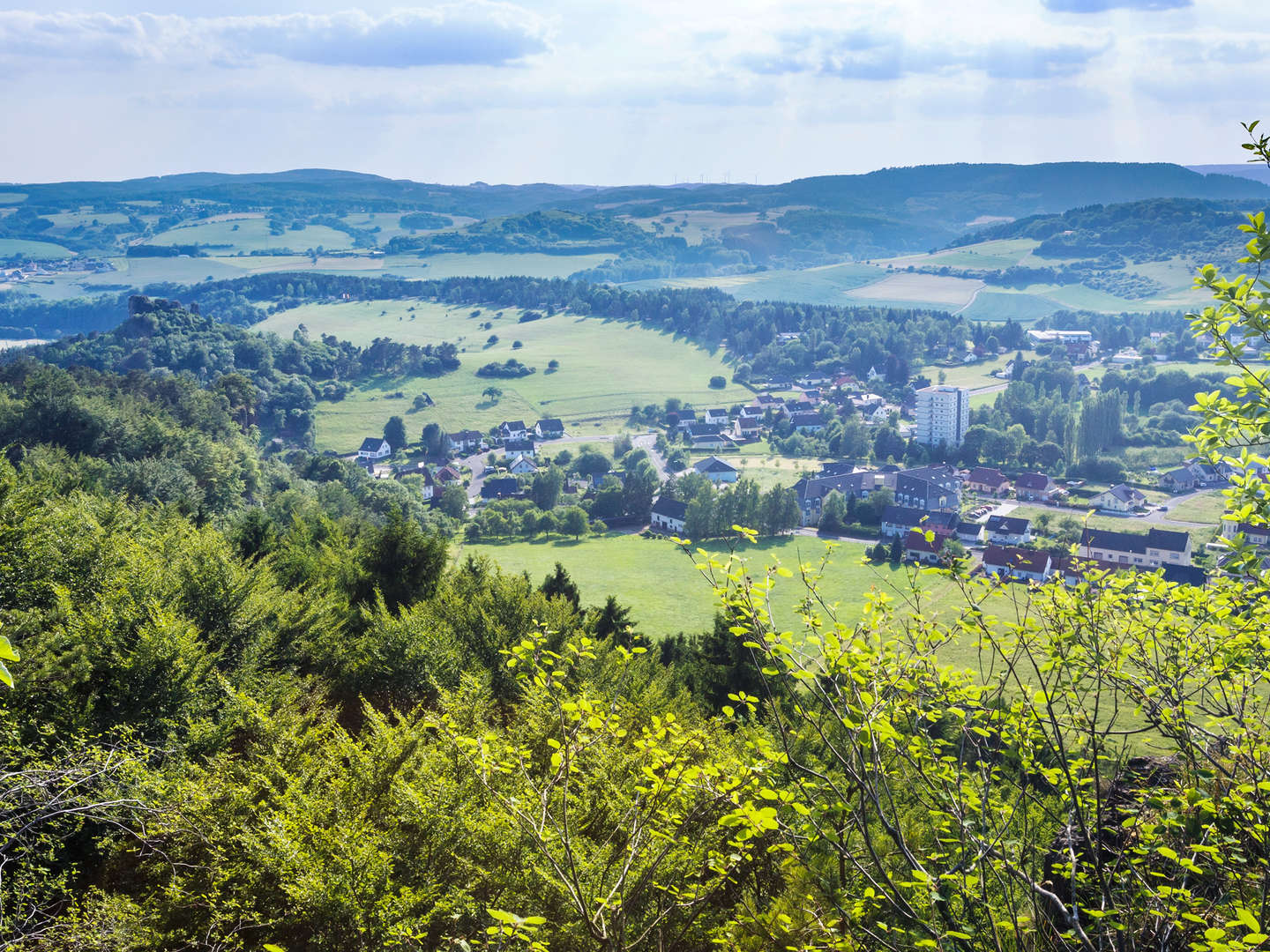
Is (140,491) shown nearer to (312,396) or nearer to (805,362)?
(312,396)

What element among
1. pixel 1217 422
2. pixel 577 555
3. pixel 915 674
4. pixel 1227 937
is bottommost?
pixel 577 555

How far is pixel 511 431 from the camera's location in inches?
3883

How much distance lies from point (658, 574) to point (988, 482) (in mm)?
39088

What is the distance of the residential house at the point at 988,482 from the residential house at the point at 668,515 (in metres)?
29.5

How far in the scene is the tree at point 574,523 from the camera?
64312mm

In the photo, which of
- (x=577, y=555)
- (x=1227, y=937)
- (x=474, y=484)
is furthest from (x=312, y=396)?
(x=1227, y=937)

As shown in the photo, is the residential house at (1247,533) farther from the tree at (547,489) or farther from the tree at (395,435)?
the tree at (395,435)

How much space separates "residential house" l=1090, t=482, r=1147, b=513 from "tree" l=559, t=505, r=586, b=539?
41.3m

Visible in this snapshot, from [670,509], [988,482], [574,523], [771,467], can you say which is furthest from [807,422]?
[574,523]

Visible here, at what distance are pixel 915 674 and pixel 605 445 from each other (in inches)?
3529

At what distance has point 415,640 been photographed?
1709 cm

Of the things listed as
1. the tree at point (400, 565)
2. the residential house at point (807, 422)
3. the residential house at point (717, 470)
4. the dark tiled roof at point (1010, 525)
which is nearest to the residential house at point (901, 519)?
the dark tiled roof at point (1010, 525)

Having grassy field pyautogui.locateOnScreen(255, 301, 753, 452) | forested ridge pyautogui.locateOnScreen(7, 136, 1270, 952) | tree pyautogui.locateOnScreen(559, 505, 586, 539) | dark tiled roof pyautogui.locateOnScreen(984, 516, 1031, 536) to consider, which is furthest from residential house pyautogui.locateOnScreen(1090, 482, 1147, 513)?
forested ridge pyautogui.locateOnScreen(7, 136, 1270, 952)

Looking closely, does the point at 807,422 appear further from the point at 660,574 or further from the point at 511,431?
the point at 660,574
